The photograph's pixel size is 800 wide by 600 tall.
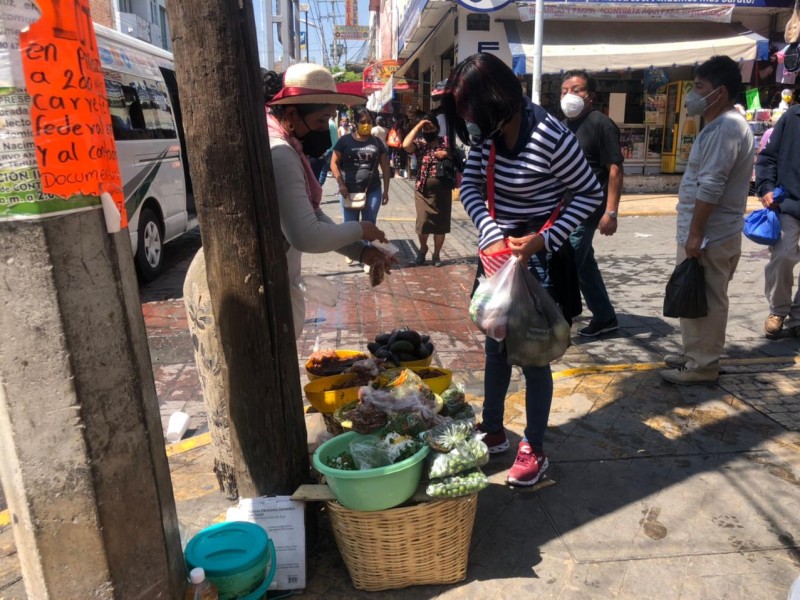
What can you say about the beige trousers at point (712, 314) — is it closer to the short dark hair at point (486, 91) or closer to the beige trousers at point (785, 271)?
the beige trousers at point (785, 271)

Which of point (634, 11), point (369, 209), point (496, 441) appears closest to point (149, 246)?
point (369, 209)

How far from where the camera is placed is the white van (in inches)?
265

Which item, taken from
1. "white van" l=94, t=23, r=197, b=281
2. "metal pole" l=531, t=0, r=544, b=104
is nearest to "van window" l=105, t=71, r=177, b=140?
"white van" l=94, t=23, r=197, b=281

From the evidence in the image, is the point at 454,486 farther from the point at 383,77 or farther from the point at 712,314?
the point at 383,77

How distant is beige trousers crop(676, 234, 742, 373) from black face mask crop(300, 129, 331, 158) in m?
2.51

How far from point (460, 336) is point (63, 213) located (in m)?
4.05

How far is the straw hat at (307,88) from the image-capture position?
2662 millimetres

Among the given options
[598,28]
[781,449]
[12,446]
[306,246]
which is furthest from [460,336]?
[598,28]

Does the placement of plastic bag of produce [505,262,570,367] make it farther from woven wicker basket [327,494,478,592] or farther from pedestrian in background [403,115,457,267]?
pedestrian in background [403,115,457,267]

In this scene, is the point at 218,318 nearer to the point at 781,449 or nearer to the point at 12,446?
the point at 12,446

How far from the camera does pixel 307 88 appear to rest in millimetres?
2670

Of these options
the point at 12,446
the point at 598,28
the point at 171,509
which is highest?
the point at 598,28

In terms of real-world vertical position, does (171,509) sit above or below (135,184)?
below

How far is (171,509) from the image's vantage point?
209cm
